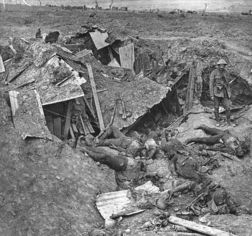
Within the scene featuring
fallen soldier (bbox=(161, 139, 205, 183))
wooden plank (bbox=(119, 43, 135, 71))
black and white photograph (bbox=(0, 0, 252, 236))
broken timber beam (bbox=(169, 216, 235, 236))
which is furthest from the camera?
wooden plank (bbox=(119, 43, 135, 71))

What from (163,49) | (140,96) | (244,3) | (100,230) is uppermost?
(244,3)

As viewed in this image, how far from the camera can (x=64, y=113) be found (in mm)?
9836

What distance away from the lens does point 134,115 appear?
10.2 meters

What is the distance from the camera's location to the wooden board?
45.4 ft

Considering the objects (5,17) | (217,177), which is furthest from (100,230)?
(5,17)

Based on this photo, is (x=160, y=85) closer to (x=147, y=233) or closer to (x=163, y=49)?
(x=163, y=49)

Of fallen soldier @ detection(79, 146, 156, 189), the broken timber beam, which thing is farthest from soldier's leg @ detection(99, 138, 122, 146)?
the broken timber beam

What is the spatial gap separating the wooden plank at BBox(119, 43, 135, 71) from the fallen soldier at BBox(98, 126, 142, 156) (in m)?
4.64

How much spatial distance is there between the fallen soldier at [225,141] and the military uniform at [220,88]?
1083mm

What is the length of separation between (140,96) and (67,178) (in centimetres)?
460

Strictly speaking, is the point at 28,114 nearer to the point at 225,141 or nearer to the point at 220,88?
the point at 225,141

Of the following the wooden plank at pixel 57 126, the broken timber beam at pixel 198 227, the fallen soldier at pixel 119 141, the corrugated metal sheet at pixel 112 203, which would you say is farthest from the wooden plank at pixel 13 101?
the broken timber beam at pixel 198 227

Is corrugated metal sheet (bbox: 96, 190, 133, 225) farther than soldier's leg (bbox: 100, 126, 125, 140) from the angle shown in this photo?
No

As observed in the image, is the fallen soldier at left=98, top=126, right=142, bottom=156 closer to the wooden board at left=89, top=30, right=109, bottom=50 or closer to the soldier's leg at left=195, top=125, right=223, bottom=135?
the soldier's leg at left=195, top=125, right=223, bottom=135
